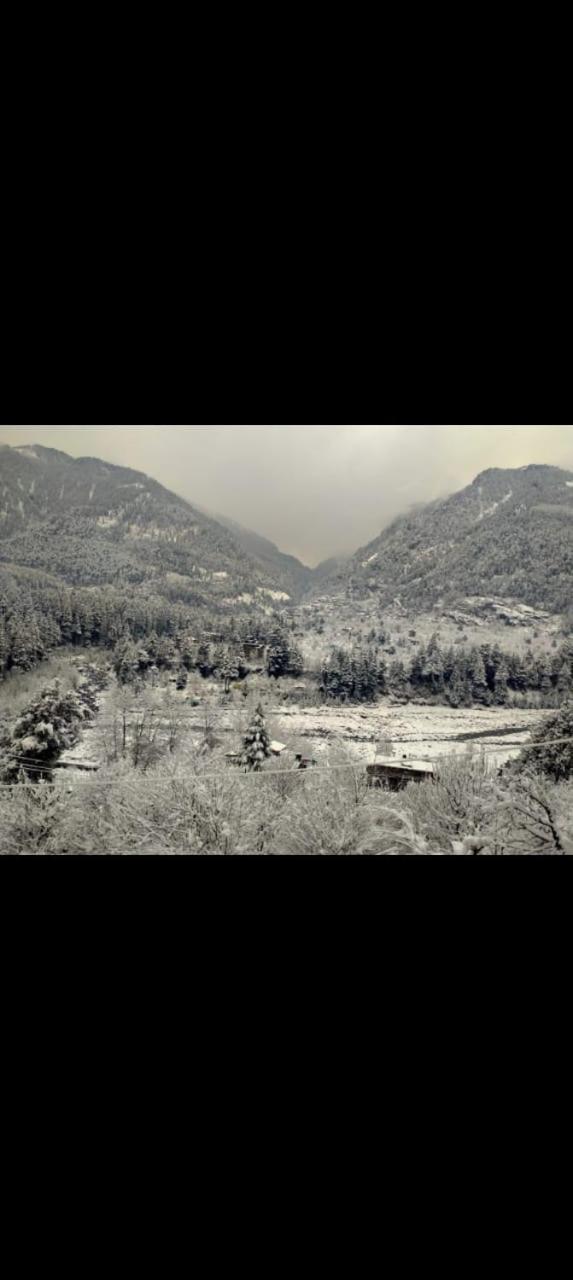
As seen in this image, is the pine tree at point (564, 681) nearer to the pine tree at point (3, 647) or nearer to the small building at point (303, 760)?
the small building at point (303, 760)

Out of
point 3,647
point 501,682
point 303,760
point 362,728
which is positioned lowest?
point 303,760

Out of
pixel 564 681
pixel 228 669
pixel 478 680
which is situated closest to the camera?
pixel 228 669

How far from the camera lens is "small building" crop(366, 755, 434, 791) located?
1077 cm

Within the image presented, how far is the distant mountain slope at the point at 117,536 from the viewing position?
53.7ft

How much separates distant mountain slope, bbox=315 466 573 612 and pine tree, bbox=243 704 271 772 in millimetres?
7845

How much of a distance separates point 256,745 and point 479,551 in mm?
14587

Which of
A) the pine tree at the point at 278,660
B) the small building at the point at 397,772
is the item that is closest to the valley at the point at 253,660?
the pine tree at the point at 278,660

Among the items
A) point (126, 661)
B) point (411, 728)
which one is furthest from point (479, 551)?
point (126, 661)

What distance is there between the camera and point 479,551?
75.2 ft

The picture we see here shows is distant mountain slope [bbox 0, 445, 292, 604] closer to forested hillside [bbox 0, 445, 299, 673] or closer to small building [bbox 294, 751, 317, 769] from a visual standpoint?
forested hillside [bbox 0, 445, 299, 673]

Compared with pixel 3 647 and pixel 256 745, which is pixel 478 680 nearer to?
pixel 256 745

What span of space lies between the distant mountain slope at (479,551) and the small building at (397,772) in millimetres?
9662
